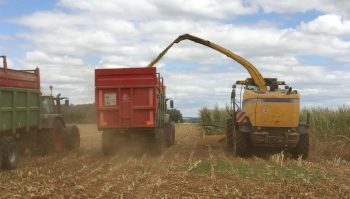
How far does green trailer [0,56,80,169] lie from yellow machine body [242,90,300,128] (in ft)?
20.5

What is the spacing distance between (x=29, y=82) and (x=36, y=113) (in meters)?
1.05

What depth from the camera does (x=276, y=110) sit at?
15.3m

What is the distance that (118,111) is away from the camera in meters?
16.0

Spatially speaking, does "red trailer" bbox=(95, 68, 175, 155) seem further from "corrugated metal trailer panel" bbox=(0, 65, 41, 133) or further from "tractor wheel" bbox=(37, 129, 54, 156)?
"corrugated metal trailer panel" bbox=(0, 65, 41, 133)

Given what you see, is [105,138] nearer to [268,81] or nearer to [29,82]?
[29,82]

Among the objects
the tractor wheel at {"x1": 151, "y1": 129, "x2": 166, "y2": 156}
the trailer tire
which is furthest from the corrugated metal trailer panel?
the tractor wheel at {"x1": 151, "y1": 129, "x2": 166, "y2": 156}

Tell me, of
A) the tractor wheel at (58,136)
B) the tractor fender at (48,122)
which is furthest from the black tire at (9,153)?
the tractor wheel at (58,136)

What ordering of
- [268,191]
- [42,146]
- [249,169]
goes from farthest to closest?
1. [42,146]
2. [249,169]
3. [268,191]

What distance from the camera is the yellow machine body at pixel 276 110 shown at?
603 inches

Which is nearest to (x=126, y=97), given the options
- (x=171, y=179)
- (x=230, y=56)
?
(x=230, y=56)

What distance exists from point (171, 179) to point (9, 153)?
4.15 m

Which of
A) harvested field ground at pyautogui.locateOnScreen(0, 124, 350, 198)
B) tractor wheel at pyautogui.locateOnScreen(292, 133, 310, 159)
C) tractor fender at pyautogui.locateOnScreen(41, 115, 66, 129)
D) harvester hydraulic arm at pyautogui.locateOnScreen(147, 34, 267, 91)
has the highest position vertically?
harvester hydraulic arm at pyautogui.locateOnScreen(147, 34, 267, 91)

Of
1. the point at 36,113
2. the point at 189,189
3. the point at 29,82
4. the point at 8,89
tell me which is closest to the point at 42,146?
the point at 36,113

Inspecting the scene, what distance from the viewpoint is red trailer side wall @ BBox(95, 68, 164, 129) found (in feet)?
52.2
